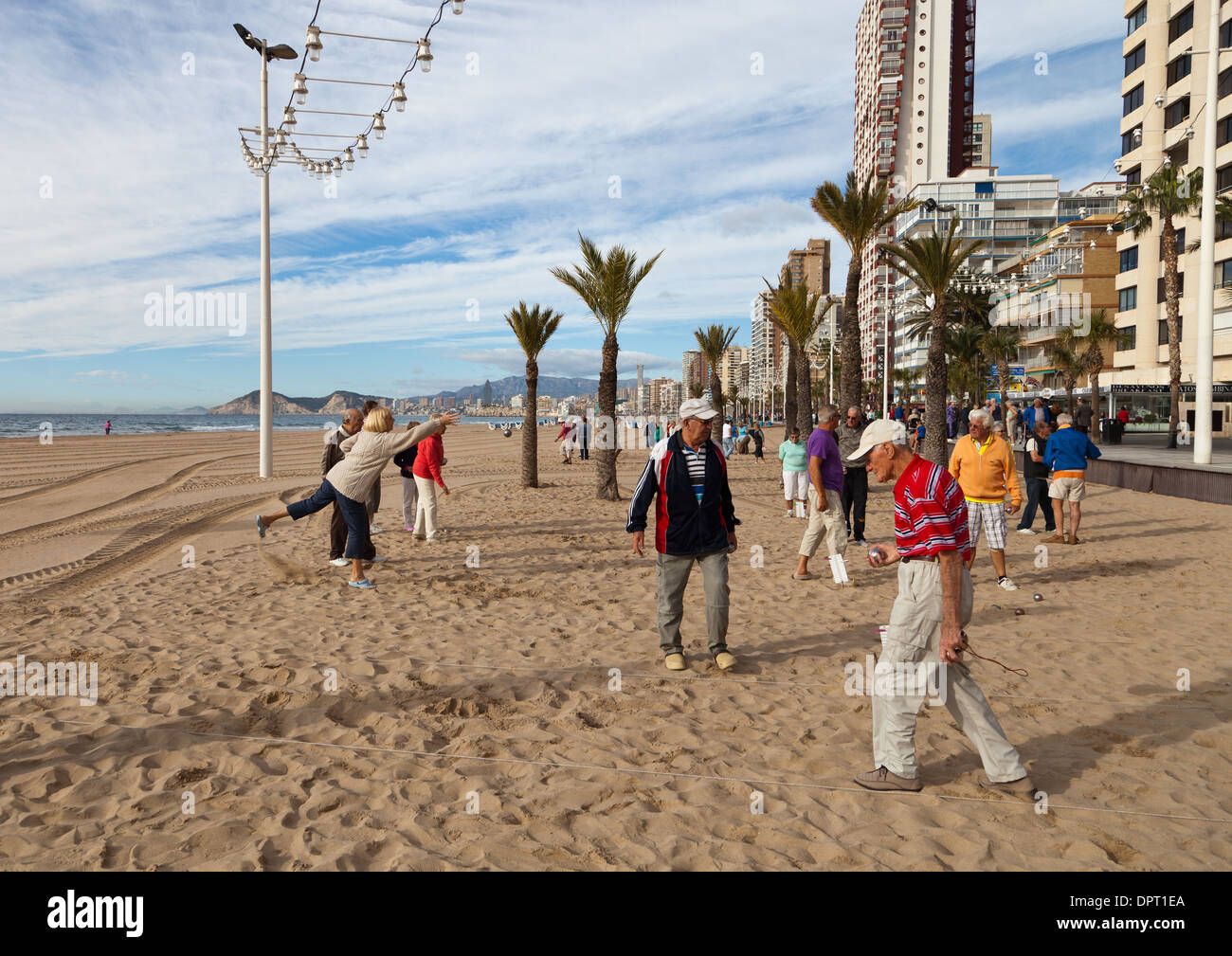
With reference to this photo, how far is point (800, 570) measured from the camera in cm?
893

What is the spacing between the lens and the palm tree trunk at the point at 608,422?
1650 cm

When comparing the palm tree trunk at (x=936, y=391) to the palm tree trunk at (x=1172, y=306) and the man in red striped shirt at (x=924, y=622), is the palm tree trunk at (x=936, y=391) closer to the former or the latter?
the palm tree trunk at (x=1172, y=306)

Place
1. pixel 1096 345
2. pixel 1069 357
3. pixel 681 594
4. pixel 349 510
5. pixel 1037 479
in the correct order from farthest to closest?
pixel 1069 357 → pixel 1096 345 → pixel 1037 479 → pixel 349 510 → pixel 681 594

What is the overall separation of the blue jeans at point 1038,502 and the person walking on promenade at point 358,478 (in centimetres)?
924

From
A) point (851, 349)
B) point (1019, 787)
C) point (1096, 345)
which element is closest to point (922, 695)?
point (1019, 787)

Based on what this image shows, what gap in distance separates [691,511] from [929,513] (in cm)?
208

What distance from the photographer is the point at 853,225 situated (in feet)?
78.8

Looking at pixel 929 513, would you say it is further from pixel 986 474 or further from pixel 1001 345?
pixel 1001 345
